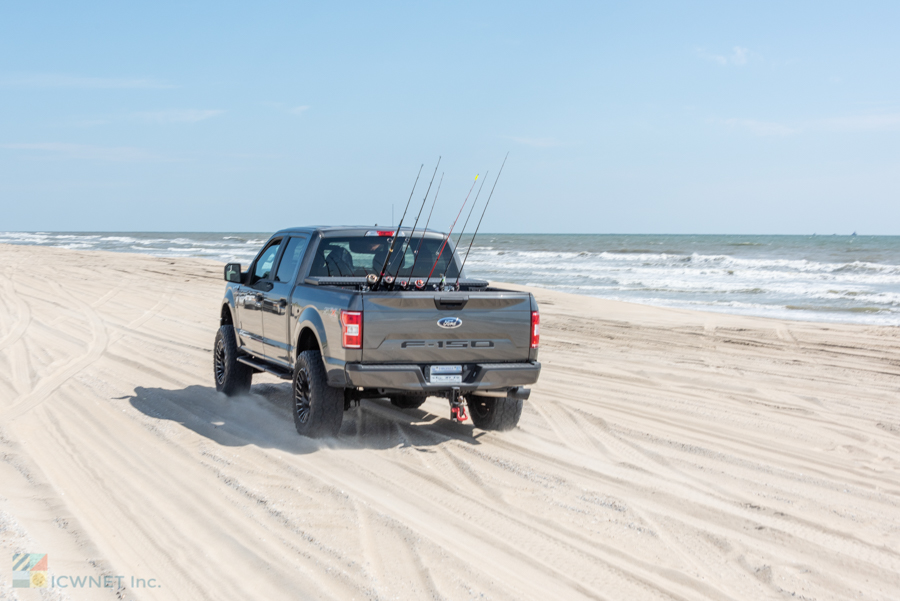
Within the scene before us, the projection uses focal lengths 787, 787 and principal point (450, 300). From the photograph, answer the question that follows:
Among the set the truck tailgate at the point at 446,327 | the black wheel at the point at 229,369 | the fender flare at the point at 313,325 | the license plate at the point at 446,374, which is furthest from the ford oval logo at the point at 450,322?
the black wheel at the point at 229,369

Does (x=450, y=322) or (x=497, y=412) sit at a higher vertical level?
(x=450, y=322)

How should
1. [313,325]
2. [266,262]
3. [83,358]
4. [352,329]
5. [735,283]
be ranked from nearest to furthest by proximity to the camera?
[352,329] → [313,325] → [266,262] → [83,358] → [735,283]

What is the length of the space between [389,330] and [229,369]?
3.22 meters

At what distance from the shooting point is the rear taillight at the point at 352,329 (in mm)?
6102

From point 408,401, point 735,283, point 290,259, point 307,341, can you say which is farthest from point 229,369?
point 735,283

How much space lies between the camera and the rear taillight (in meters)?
6.10

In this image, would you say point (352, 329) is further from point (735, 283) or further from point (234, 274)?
point (735, 283)

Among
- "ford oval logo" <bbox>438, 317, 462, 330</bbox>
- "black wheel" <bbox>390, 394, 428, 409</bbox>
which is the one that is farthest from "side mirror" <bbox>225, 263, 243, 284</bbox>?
"ford oval logo" <bbox>438, 317, 462, 330</bbox>

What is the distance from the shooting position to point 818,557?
447 centimetres

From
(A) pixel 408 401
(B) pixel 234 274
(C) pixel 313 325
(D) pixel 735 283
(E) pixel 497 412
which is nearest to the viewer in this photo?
(C) pixel 313 325

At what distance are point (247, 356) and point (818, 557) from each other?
6.12 m

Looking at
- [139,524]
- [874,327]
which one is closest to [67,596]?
[139,524]

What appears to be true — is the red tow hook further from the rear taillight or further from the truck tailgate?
the rear taillight

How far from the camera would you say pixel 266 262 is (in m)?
8.58
